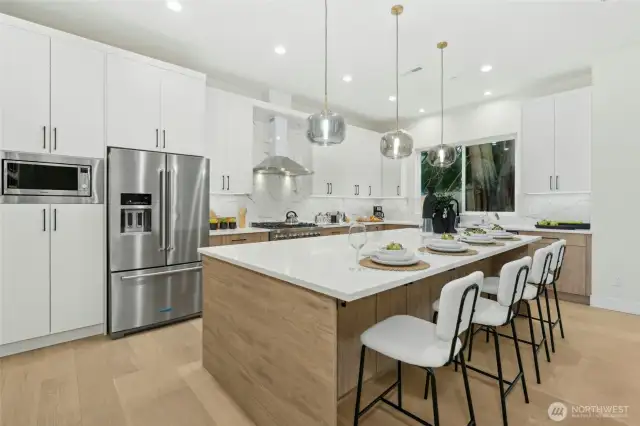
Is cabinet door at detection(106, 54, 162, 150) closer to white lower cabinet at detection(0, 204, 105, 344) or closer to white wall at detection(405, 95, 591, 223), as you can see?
white lower cabinet at detection(0, 204, 105, 344)

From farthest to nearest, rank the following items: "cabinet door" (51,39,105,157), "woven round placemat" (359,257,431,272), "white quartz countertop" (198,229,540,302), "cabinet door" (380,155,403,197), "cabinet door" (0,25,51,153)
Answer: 1. "cabinet door" (380,155,403,197)
2. "cabinet door" (51,39,105,157)
3. "cabinet door" (0,25,51,153)
4. "woven round placemat" (359,257,431,272)
5. "white quartz countertop" (198,229,540,302)

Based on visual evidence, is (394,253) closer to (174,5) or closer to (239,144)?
(174,5)

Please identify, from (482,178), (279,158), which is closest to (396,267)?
(279,158)

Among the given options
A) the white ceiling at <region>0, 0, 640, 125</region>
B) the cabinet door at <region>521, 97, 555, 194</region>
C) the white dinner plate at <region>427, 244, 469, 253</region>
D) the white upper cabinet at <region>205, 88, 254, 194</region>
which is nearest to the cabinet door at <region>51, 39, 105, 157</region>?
the white ceiling at <region>0, 0, 640, 125</region>

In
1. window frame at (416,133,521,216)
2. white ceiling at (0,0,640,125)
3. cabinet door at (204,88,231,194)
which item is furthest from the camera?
window frame at (416,133,521,216)

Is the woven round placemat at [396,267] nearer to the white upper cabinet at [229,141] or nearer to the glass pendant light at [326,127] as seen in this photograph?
the glass pendant light at [326,127]

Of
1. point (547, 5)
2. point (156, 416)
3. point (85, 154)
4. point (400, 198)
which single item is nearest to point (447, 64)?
point (547, 5)

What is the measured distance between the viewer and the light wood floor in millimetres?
1738

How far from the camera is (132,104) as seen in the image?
2924 mm

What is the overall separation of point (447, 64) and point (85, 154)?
3956 millimetres

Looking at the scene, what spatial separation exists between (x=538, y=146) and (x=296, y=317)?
14.7ft

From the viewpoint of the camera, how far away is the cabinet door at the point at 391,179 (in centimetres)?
626

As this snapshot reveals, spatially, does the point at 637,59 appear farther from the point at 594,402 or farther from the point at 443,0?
the point at 594,402

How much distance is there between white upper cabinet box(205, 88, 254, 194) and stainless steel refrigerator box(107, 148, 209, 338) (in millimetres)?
508
